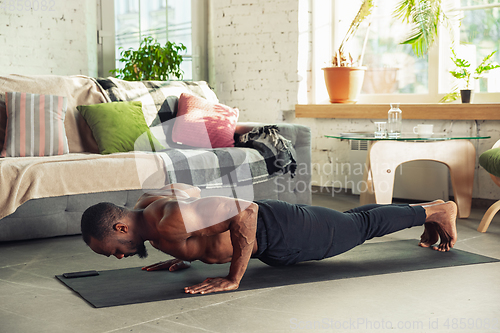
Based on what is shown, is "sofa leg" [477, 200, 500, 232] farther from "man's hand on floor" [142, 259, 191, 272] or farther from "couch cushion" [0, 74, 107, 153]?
"couch cushion" [0, 74, 107, 153]

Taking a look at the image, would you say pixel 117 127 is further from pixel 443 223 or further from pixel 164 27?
pixel 164 27

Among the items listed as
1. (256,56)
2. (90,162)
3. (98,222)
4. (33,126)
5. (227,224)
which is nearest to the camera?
(98,222)

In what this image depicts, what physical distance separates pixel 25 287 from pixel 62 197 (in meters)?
0.75

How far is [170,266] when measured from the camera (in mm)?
2244

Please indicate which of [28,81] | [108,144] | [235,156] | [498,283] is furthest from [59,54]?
[498,283]

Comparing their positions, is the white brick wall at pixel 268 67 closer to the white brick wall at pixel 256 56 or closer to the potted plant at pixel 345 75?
the white brick wall at pixel 256 56

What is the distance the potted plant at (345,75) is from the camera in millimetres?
4262

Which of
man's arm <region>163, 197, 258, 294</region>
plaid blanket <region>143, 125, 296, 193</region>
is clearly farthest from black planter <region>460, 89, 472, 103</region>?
man's arm <region>163, 197, 258, 294</region>

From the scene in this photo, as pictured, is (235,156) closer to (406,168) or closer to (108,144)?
(108,144)

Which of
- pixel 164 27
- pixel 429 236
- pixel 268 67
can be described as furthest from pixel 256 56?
pixel 429 236

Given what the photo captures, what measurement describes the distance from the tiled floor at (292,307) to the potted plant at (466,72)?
1.79m

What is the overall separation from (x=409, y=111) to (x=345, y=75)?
630 millimetres

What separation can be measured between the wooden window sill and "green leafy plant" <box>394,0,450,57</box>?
540 mm

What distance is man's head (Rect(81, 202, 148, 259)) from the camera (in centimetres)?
173
